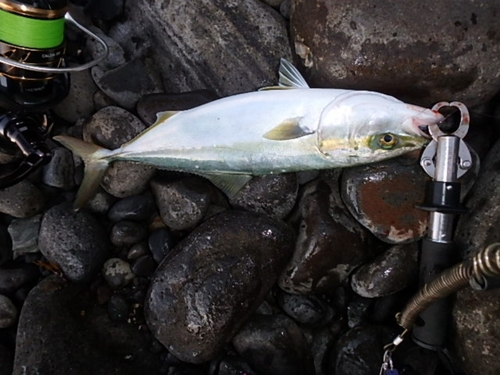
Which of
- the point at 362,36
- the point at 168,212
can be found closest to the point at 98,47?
the point at 168,212

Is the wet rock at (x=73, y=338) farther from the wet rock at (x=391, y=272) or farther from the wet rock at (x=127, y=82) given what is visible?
the wet rock at (x=391, y=272)

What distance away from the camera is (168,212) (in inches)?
135

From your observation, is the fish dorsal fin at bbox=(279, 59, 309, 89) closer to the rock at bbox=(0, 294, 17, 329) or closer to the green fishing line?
the green fishing line

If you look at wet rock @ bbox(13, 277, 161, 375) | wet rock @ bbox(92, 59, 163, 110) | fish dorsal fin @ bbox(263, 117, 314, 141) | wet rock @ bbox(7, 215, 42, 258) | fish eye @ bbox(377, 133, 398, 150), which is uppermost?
fish eye @ bbox(377, 133, 398, 150)

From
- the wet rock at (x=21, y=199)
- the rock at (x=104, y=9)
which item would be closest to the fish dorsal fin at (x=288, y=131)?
the rock at (x=104, y=9)

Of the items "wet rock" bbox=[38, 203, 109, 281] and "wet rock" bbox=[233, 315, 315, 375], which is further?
"wet rock" bbox=[38, 203, 109, 281]

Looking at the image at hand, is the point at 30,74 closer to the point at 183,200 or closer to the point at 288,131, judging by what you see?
the point at 183,200

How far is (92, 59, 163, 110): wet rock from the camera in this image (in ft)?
11.5

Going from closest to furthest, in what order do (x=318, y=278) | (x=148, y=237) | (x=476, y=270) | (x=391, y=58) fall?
(x=476, y=270), (x=391, y=58), (x=318, y=278), (x=148, y=237)

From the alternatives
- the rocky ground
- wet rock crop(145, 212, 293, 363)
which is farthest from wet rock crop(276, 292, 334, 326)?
wet rock crop(145, 212, 293, 363)

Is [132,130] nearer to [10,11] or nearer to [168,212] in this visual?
[168,212]

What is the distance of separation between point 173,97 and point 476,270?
2306mm

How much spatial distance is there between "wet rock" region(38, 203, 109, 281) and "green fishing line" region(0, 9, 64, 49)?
121 cm

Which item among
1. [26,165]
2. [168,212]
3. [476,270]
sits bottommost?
[168,212]
